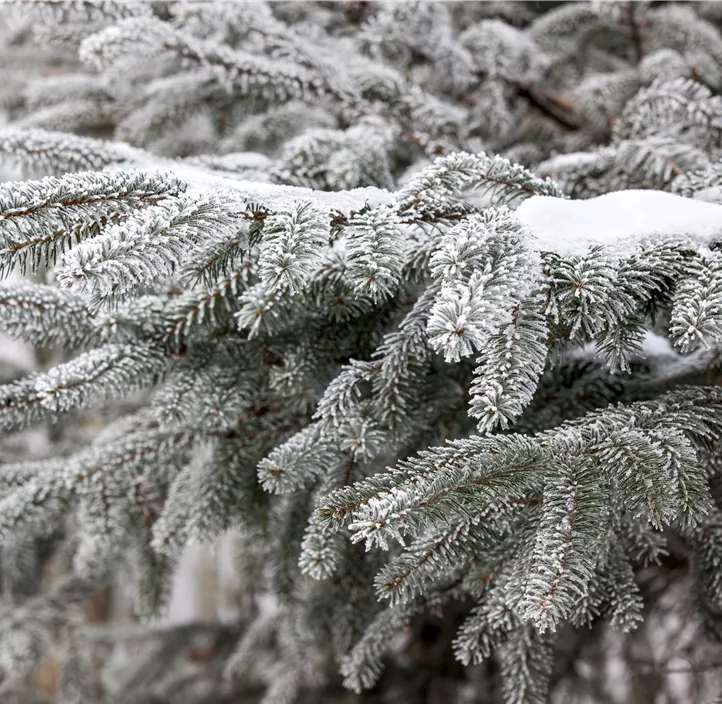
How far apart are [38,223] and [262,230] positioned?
0.26m

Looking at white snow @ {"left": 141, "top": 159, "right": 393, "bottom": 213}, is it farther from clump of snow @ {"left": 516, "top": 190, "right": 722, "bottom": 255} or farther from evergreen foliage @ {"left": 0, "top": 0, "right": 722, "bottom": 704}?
clump of snow @ {"left": 516, "top": 190, "right": 722, "bottom": 255}

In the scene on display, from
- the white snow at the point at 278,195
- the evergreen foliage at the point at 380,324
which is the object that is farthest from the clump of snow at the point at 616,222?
the white snow at the point at 278,195

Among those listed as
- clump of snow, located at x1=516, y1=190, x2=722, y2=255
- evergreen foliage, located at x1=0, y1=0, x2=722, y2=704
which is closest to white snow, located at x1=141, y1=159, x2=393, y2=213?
evergreen foliage, located at x1=0, y1=0, x2=722, y2=704

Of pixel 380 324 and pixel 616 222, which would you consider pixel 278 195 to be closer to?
pixel 380 324

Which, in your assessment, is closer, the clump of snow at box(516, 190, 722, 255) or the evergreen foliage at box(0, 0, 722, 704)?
the evergreen foliage at box(0, 0, 722, 704)

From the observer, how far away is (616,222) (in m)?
0.89

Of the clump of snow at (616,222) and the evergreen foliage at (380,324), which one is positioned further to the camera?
the clump of snow at (616,222)

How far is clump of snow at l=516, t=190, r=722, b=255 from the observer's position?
84 centimetres

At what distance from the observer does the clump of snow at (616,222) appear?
2.76ft

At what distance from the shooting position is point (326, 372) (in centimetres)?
102

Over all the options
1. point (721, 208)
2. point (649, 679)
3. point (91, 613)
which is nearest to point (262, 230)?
point (721, 208)

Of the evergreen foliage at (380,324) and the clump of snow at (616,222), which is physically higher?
the clump of snow at (616,222)

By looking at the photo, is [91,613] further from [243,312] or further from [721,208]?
[721,208]

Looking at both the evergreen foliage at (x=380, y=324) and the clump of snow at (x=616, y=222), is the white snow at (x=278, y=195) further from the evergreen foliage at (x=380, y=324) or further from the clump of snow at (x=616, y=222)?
the clump of snow at (x=616, y=222)
